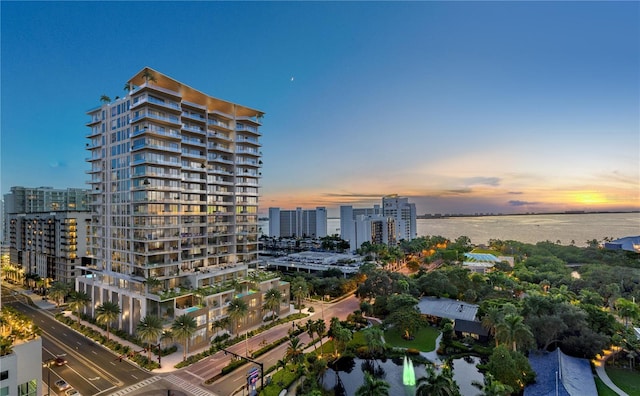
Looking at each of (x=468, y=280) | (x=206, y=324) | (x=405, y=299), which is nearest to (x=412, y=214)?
(x=468, y=280)

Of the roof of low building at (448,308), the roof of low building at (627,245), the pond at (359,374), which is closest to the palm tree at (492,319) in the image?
the roof of low building at (448,308)

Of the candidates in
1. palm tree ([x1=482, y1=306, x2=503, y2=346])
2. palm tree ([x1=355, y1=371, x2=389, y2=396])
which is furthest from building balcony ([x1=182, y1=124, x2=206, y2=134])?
palm tree ([x1=482, y1=306, x2=503, y2=346])

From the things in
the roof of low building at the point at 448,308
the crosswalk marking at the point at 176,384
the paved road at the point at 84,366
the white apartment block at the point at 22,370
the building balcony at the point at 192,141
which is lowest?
the crosswalk marking at the point at 176,384

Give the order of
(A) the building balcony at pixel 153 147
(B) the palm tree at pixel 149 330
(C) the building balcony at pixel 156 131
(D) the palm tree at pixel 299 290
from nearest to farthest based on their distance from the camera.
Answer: (B) the palm tree at pixel 149 330 < (A) the building balcony at pixel 153 147 < (C) the building balcony at pixel 156 131 < (D) the palm tree at pixel 299 290

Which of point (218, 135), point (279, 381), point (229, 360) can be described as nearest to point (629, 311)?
point (279, 381)

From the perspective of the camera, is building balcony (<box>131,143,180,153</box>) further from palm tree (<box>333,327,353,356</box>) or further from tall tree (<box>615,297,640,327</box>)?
tall tree (<box>615,297,640,327</box>)

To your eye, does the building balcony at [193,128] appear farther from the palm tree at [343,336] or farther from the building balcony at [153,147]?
the palm tree at [343,336]

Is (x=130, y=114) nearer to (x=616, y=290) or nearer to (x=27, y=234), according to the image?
(x=27, y=234)

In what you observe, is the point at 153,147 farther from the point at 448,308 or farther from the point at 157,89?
the point at 448,308
